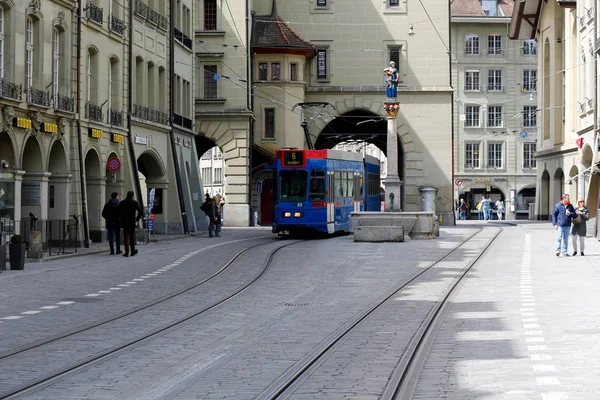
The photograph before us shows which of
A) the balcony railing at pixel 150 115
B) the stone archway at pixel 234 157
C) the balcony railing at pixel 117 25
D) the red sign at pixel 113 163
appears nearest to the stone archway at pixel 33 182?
the red sign at pixel 113 163

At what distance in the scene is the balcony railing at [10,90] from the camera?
29.7 meters

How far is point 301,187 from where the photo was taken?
42.0 m

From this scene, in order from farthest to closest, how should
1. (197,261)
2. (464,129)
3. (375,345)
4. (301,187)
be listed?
(464,129)
(301,187)
(197,261)
(375,345)

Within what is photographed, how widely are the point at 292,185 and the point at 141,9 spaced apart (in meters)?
8.90

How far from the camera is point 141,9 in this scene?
4419 cm

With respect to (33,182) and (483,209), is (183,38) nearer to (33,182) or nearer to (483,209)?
(33,182)

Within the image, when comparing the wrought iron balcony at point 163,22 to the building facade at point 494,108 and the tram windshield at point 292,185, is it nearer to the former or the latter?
the tram windshield at point 292,185

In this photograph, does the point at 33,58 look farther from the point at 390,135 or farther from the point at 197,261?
the point at 390,135

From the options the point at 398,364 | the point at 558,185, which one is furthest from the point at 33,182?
the point at 558,185

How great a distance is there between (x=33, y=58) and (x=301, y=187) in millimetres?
12327

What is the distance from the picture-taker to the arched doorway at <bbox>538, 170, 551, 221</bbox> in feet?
229

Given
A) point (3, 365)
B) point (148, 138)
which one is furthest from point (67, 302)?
point (148, 138)

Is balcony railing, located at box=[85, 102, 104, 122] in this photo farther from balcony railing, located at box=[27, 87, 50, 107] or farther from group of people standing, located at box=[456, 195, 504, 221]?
group of people standing, located at box=[456, 195, 504, 221]

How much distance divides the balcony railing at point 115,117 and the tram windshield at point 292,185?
594cm
